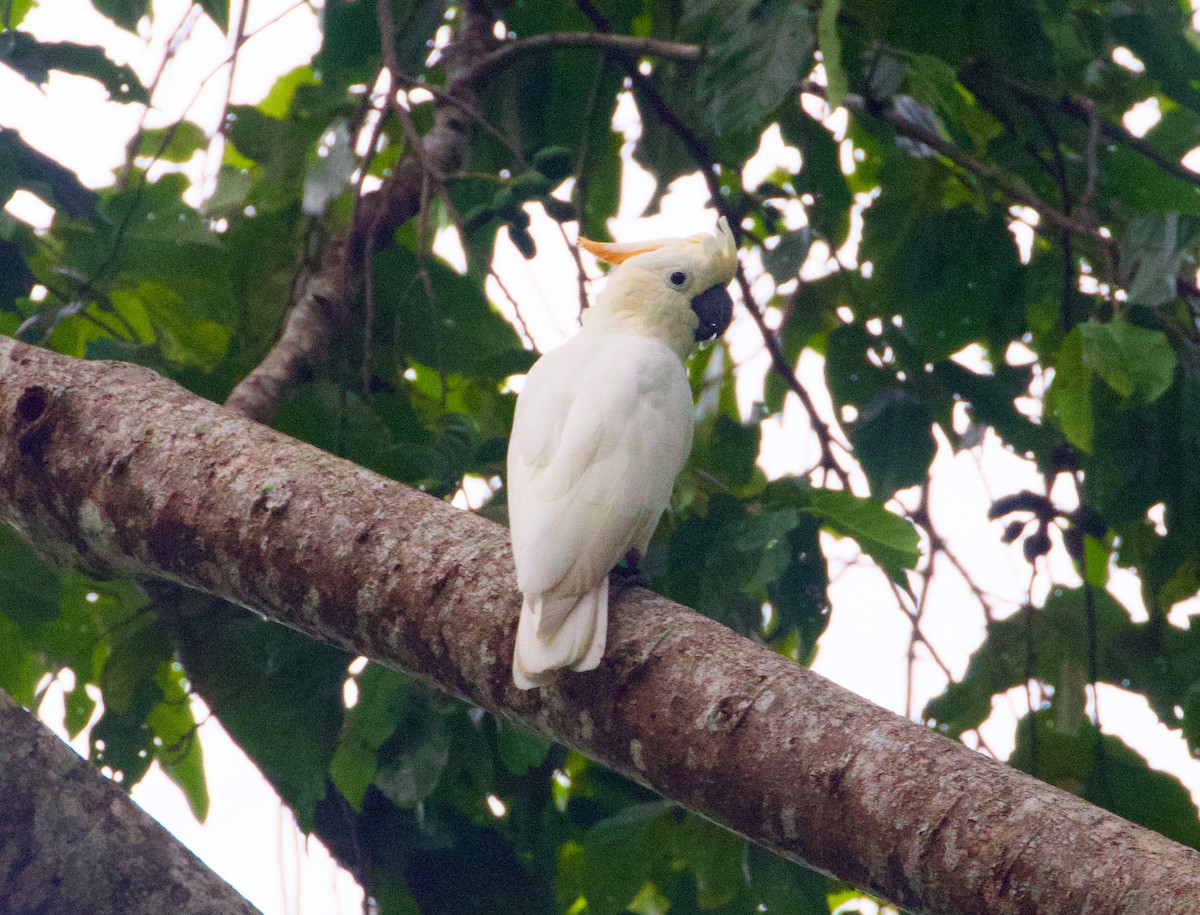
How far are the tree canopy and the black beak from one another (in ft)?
0.29

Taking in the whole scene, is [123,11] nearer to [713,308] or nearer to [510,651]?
[713,308]

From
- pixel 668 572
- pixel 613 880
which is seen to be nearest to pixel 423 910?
pixel 613 880

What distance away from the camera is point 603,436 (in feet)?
→ 6.44

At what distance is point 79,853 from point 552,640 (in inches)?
26.1

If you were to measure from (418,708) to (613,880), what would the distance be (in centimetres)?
52

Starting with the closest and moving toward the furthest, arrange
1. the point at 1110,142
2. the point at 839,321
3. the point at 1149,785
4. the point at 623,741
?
the point at 623,741 < the point at 1149,785 < the point at 1110,142 < the point at 839,321

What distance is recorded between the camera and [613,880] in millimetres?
2154

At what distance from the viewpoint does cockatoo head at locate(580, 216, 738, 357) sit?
7.64 ft

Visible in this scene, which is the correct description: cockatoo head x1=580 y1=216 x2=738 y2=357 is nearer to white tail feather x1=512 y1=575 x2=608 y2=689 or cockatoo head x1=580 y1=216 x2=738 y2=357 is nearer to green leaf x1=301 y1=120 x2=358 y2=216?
green leaf x1=301 y1=120 x2=358 y2=216

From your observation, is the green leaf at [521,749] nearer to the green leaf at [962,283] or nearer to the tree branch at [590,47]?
the green leaf at [962,283]

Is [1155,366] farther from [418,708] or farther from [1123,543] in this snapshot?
[418,708]

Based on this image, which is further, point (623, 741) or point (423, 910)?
point (423, 910)

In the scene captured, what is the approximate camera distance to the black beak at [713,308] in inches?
92.8

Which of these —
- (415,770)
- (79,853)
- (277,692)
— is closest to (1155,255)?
(415,770)
